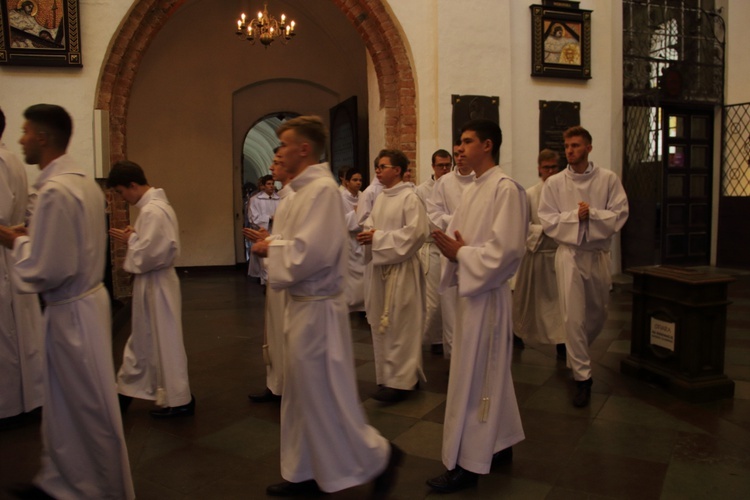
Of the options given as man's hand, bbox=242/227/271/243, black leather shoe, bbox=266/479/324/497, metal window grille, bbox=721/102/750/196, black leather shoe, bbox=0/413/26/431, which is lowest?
black leather shoe, bbox=0/413/26/431

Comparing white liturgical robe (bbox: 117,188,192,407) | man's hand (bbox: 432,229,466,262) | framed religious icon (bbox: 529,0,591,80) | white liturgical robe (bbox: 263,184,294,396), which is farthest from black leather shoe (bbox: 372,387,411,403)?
framed religious icon (bbox: 529,0,591,80)

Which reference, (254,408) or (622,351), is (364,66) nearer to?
(622,351)

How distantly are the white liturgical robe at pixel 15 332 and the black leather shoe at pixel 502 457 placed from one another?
303 centimetres

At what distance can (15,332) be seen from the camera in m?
4.11

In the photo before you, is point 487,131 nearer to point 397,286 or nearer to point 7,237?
point 397,286

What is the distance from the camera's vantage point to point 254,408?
4.33m

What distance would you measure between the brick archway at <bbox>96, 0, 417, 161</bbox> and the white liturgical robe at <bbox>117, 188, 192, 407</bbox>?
4176 mm

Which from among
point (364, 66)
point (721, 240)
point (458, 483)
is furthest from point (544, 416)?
point (364, 66)

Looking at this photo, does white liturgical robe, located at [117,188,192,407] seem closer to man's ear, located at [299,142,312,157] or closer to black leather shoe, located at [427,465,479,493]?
man's ear, located at [299,142,312,157]

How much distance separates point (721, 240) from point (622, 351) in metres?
6.75

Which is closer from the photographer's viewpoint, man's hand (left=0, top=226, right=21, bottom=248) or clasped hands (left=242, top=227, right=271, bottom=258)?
man's hand (left=0, top=226, right=21, bottom=248)

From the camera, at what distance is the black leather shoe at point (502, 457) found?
131 inches

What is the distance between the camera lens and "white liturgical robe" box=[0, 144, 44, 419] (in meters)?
4.01

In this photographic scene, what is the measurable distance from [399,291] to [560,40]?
6.05 meters
